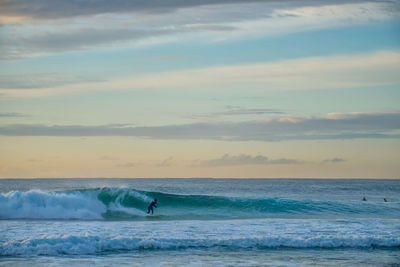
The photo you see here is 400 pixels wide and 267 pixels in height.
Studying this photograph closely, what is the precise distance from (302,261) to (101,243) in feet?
21.4

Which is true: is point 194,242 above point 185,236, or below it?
below

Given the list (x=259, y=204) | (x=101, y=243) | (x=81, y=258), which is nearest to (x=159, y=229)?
(x=101, y=243)

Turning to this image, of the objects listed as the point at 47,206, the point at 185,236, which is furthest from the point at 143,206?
the point at 185,236

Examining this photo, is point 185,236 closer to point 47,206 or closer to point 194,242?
point 194,242

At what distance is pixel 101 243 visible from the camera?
1595cm

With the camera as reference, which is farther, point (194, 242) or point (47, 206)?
point (47, 206)

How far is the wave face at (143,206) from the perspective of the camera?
2595 cm

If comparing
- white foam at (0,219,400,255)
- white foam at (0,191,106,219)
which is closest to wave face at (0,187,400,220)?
white foam at (0,191,106,219)

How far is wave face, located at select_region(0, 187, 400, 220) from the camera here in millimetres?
25953

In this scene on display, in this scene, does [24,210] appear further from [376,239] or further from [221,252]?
[376,239]

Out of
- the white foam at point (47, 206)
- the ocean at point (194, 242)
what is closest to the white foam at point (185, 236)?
the ocean at point (194, 242)

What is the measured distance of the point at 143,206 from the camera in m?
30.0

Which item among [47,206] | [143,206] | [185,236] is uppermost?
[143,206]

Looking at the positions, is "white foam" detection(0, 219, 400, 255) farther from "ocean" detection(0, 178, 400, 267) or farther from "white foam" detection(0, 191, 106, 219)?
"white foam" detection(0, 191, 106, 219)
